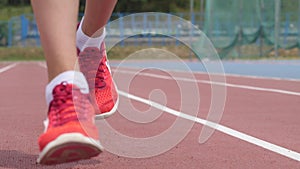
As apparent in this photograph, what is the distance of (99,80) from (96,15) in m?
0.31

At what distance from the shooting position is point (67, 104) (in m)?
2.32

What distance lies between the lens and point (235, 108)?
22.1 ft

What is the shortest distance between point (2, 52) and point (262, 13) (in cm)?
1465

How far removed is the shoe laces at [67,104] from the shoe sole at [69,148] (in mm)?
110

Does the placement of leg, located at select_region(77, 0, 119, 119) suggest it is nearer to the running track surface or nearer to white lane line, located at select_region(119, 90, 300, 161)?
the running track surface

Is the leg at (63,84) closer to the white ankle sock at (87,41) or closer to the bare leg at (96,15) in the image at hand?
the bare leg at (96,15)

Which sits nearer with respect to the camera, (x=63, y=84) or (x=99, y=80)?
(x=63, y=84)

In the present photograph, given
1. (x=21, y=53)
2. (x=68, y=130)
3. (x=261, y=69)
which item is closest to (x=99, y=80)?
(x=68, y=130)

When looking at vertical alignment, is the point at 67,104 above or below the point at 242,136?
above

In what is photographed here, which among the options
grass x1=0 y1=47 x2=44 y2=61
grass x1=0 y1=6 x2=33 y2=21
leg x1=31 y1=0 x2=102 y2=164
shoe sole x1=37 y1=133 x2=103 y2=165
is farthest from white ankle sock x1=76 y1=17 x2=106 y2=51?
grass x1=0 y1=6 x2=33 y2=21

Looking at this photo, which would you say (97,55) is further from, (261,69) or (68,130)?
(261,69)

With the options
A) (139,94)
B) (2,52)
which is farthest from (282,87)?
(2,52)

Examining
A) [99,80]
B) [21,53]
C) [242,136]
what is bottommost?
[21,53]

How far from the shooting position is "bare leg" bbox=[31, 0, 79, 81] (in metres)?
2.36
